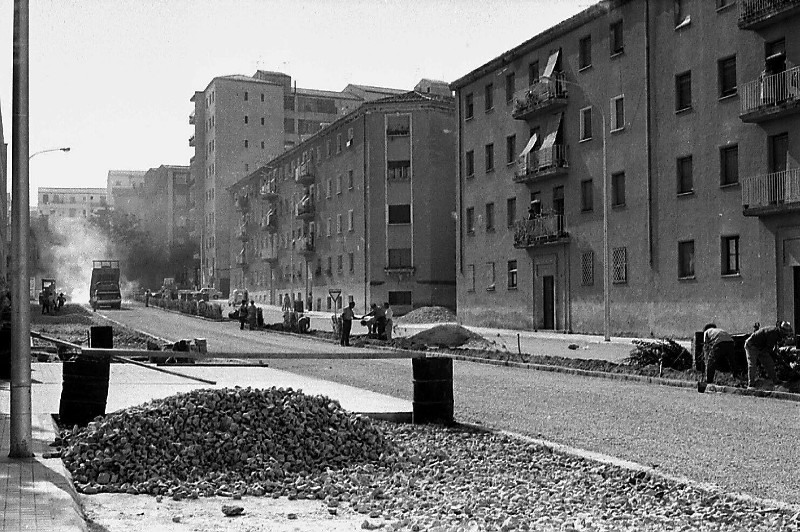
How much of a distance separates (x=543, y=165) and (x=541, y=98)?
2.95 meters

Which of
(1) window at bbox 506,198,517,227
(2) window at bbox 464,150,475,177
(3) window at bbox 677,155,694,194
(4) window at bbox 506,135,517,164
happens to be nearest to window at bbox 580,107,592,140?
(4) window at bbox 506,135,517,164

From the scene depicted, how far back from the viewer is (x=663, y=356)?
20312 mm

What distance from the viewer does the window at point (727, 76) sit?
1264 inches

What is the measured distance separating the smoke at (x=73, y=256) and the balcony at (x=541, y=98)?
204 feet

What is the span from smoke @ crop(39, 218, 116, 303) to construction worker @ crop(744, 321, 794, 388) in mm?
85546

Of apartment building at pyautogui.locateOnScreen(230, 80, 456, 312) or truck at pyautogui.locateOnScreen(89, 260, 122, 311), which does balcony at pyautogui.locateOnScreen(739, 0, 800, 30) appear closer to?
apartment building at pyautogui.locateOnScreen(230, 80, 456, 312)

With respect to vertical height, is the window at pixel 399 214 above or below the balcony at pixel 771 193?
above

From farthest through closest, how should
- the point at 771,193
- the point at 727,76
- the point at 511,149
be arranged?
the point at 511,149 < the point at 727,76 < the point at 771,193

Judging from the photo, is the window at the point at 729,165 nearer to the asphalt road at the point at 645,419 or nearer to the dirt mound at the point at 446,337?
the dirt mound at the point at 446,337

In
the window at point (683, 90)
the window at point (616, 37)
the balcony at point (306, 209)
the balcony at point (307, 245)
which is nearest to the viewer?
the window at point (683, 90)

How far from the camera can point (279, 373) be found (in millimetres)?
20656

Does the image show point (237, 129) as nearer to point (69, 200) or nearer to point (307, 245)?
point (307, 245)

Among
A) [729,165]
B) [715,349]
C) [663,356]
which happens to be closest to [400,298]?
[729,165]

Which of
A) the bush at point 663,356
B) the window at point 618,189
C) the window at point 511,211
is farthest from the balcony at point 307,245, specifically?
the bush at point 663,356
